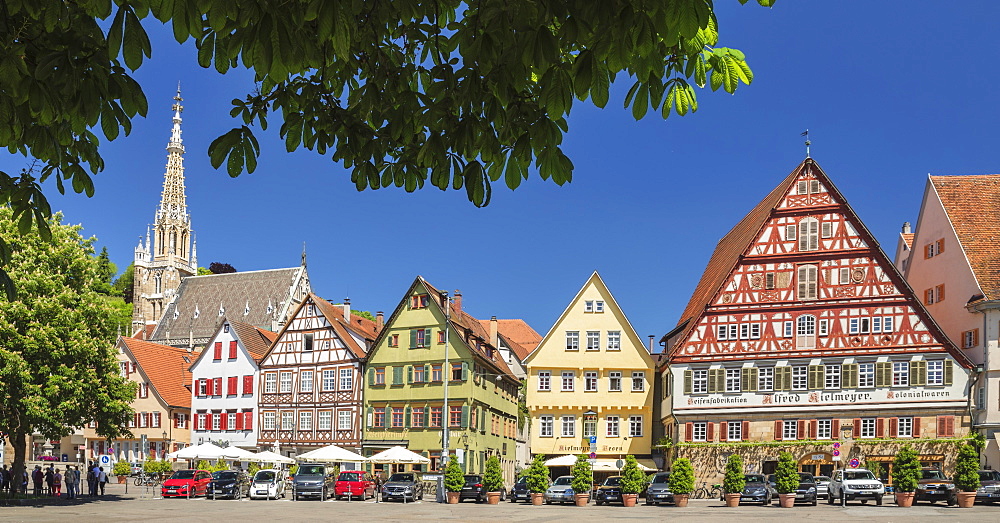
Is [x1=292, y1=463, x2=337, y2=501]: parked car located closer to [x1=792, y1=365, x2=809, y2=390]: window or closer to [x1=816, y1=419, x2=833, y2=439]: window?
[x1=792, y1=365, x2=809, y2=390]: window

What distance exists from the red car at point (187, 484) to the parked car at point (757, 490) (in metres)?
23.1

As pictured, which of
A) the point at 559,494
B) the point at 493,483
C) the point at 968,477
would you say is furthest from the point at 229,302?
the point at 968,477

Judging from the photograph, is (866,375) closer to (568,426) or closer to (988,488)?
(988,488)

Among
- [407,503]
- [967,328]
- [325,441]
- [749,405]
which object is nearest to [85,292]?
[407,503]

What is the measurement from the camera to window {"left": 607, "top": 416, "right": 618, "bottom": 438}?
5644cm

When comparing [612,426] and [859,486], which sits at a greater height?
[612,426]

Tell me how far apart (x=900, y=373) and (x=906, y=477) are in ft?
38.3

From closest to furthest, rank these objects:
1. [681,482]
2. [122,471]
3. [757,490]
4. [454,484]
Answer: [681,482] → [757,490] → [454,484] → [122,471]

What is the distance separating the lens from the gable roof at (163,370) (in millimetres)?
69938

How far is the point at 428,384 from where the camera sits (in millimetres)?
58969

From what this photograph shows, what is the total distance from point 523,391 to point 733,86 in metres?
70.8

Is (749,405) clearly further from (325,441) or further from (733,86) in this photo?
(733,86)

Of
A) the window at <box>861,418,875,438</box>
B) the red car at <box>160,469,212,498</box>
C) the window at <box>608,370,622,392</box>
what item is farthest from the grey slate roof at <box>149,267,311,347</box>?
the window at <box>861,418,875,438</box>

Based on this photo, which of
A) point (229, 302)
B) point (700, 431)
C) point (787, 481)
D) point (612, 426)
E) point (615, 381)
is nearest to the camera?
point (787, 481)
